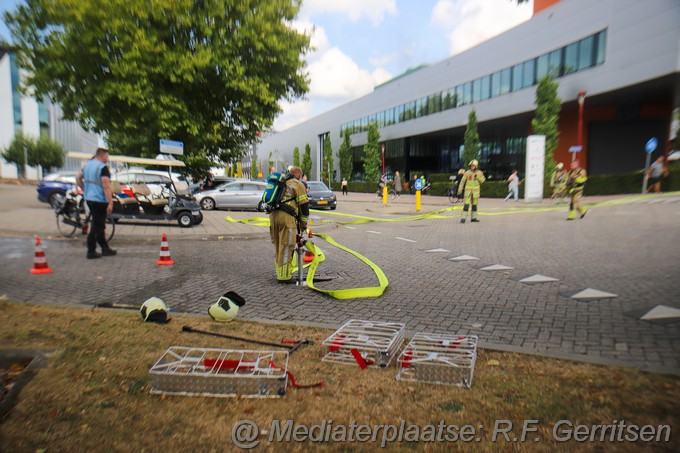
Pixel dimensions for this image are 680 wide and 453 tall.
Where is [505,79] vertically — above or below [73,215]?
above

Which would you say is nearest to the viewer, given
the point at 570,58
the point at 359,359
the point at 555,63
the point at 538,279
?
the point at 359,359

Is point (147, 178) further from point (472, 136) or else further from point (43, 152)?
point (43, 152)

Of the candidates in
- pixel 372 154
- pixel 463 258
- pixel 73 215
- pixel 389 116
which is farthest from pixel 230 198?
pixel 389 116

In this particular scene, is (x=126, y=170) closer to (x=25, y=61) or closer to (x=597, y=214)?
(x=25, y=61)

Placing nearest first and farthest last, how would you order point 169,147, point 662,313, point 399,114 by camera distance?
1. point 662,313
2. point 169,147
3. point 399,114

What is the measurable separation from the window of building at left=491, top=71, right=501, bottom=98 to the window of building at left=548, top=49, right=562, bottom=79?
5209 mm

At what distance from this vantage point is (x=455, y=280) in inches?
264

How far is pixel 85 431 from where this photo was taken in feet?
8.19

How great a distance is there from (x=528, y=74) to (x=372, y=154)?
22.4m

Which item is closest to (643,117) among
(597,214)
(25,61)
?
(597,214)

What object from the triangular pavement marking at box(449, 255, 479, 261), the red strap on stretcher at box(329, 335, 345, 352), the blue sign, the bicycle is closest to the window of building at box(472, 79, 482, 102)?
the blue sign

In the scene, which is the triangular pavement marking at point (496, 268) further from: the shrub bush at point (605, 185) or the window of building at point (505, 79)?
the window of building at point (505, 79)

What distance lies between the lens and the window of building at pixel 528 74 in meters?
32.2

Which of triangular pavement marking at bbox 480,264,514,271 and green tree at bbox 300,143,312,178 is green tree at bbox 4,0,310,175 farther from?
green tree at bbox 300,143,312,178
